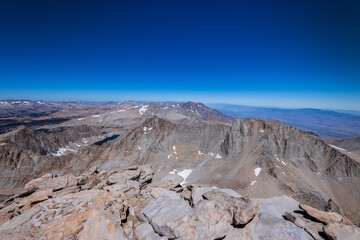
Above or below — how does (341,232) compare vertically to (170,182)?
above

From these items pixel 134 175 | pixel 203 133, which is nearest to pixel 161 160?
pixel 203 133

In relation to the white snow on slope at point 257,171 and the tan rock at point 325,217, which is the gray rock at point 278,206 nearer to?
the tan rock at point 325,217

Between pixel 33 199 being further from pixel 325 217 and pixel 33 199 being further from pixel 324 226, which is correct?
pixel 325 217

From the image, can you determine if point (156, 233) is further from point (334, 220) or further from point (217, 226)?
point (334, 220)

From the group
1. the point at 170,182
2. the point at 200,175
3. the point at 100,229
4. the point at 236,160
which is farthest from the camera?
the point at 236,160

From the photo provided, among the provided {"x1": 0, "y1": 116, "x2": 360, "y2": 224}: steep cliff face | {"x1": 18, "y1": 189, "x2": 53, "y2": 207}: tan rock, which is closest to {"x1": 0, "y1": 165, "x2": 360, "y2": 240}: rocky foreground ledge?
{"x1": 18, "y1": 189, "x2": 53, "y2": 207}: tan rock

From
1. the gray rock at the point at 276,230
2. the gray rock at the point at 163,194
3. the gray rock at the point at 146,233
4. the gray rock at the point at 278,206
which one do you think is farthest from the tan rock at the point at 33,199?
the gray rock at the point at 278,206

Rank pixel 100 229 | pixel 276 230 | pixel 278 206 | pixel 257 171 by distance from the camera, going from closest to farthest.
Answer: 1. pixel 100 229
2. pixel 276 230
3. pixel 278 206
4. pixel 257 171

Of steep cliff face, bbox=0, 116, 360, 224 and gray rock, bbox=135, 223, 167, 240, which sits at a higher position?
gray rock, bbox=135, 223, 167, 240

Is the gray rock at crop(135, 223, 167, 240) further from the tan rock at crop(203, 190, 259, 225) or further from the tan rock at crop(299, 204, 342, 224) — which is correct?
the tan rock at crop(299, 204, 342, 224)

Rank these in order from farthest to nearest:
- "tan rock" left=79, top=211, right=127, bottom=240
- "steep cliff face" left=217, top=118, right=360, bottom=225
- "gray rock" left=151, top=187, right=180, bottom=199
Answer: "steep cliff face" left=217, top=118, right=360, bottom=225
"gray rock" left=151, top=187, right=180, bottom=199
"tan rock" left=79, top=211, right=127, bottom=240

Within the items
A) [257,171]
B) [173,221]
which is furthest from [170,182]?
[257,171]

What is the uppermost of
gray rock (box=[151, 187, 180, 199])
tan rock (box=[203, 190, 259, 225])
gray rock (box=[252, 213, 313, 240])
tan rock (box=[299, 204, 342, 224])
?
tan rock (box=[203, 190, 259, 225])
